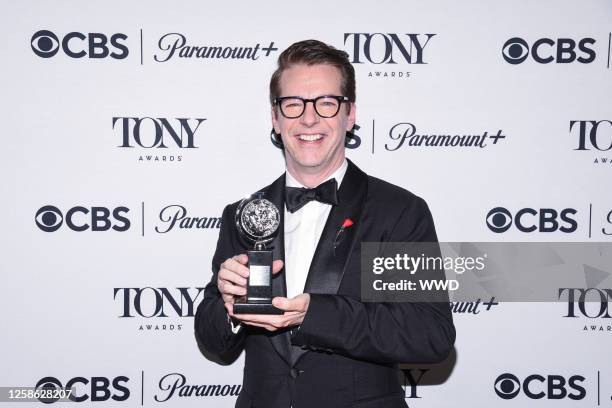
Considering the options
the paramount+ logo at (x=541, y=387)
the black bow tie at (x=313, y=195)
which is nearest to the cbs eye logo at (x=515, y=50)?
the black bow tie at (x=313, y=195)

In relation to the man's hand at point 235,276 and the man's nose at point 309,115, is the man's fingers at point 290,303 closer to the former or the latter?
the man's hand at point 235,276

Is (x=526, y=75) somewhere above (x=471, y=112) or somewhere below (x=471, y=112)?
above

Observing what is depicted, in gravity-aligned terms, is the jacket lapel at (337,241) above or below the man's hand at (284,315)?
above

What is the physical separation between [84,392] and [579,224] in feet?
8.89

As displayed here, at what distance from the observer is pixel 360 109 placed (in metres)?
2.73

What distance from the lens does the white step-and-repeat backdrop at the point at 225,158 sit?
2.66 metres

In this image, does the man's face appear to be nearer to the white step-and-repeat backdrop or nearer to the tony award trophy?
the tony award trophy

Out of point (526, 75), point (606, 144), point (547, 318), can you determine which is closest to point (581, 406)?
point (547, 318)

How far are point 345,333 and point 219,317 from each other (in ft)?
1.63

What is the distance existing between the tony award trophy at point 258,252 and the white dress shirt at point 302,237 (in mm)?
197

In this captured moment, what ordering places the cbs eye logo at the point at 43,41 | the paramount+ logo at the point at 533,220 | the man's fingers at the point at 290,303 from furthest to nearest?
the paramount+ logo at the point at 533,220
the cbs eye logo at the point at 43,41
the man's fingers at the point at 290,303

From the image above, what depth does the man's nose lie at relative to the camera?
196 centimetres

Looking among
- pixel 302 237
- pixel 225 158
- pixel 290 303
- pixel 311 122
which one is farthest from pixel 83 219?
pixel 290 303

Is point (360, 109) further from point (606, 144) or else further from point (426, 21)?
point (606, 144)
